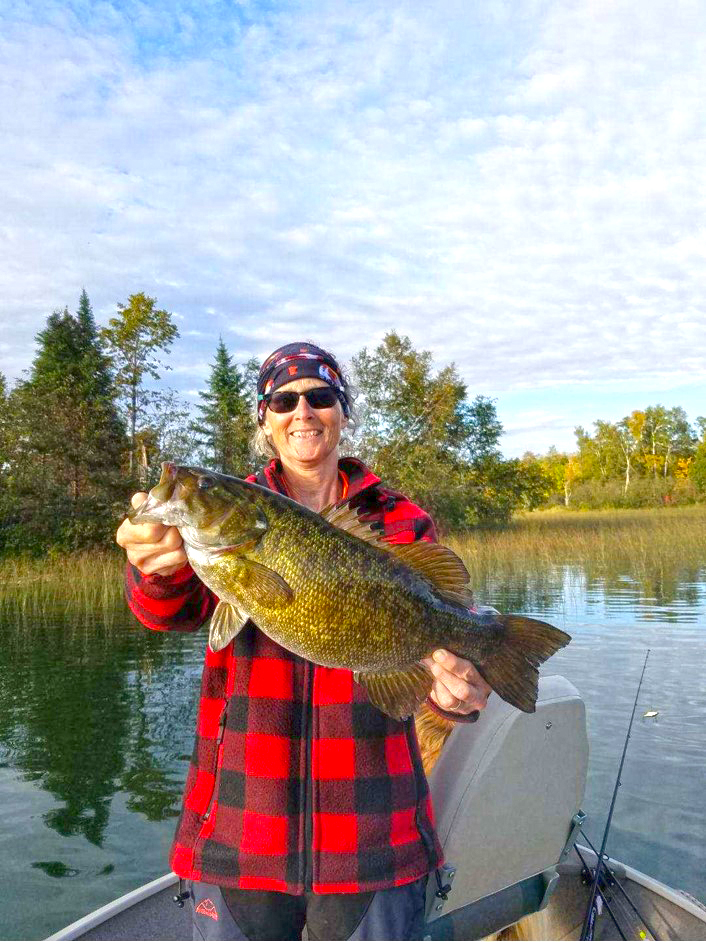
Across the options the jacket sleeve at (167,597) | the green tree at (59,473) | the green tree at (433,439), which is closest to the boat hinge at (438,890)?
the jacket sleeve at (167,597)

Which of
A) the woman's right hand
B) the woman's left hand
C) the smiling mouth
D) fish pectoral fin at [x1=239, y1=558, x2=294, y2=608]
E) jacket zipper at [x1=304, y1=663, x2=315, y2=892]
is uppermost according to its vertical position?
the smiling mouth

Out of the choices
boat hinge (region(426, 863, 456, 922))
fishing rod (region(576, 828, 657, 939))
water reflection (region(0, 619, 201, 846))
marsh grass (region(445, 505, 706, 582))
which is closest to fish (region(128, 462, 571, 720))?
boat hinge (region(426, 863, 456, 922))

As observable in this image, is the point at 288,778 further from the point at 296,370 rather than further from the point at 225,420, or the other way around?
the point at 225,420

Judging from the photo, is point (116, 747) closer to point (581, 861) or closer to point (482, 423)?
point (581, 861)

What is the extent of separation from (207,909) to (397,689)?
3.08ft

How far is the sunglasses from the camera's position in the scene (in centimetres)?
285

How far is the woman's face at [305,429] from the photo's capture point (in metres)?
2.81

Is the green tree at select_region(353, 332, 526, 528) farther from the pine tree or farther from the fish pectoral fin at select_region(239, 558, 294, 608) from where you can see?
the fish pectoral fin at select_region(239, 558, 294, 608)

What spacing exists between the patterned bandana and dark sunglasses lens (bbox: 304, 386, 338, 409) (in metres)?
0.06

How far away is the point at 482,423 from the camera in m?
42.1

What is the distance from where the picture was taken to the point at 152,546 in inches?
95.0

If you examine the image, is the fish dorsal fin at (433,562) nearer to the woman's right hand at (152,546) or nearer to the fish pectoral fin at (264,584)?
the fish pectoral fin at (264,584)

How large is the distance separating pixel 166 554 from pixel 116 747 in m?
7.23

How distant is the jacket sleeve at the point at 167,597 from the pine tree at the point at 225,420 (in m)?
27.6
